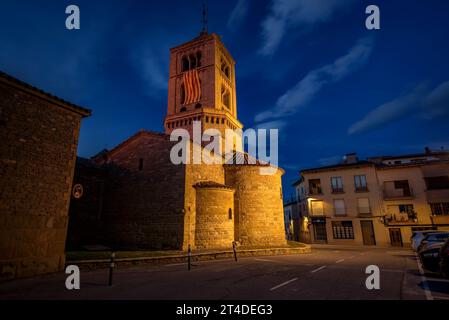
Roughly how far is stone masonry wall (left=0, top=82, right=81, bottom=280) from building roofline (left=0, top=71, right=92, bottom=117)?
5.6 inches

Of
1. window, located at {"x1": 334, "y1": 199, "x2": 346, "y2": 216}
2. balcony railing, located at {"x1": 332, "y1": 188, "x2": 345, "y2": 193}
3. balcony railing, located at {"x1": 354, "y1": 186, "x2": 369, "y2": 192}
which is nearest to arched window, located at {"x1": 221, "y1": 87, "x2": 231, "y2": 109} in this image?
balcony railing, located at {"x1": 332, "y1": 188, "x2": 345, "y2": 193}

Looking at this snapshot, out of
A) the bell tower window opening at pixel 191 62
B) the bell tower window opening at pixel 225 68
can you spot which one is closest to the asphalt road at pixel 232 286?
the bell tower window opening at pixel 191 62

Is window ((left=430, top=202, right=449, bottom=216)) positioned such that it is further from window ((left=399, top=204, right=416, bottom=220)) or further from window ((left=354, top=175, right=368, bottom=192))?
window ((left=354, top=175, right=368, bottom=192))

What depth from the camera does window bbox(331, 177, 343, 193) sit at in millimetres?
27969

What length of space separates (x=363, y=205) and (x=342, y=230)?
3684 mm

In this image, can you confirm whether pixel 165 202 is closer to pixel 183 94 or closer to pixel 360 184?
pixel 183 94

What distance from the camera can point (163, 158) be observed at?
15.9 metres

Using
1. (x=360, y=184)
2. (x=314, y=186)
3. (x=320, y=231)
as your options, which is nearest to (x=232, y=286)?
(x=320, y=231)

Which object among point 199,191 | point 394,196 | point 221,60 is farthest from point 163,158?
point 394,196

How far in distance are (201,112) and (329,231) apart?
798 inches

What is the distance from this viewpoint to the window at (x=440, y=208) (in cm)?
2379

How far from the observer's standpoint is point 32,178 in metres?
8.62

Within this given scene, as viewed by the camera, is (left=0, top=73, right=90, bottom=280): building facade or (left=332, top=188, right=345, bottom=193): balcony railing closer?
(left=0, top=73, right=90, bottom=280): building facade
